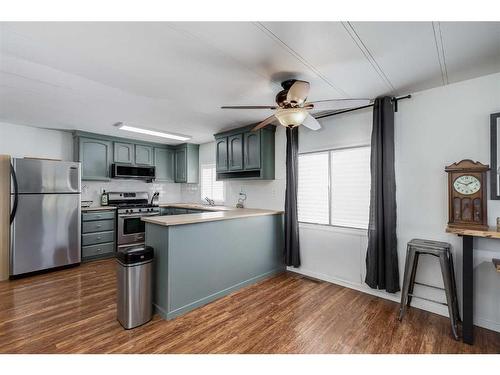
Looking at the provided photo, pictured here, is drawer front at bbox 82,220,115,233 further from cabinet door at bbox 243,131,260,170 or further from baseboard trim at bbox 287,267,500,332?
baseboard trim at bbox 287,267,500,332

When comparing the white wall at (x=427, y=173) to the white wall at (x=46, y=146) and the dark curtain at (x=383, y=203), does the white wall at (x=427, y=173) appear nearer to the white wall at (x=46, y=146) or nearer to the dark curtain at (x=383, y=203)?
the dark curtain at (x=383, y=203)

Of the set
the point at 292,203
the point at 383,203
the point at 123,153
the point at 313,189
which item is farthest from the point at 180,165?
the point at 383,203

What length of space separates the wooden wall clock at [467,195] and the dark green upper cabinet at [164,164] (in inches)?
203

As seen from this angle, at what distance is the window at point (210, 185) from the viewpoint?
5.20m

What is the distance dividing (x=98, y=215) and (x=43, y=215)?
0.82 meters

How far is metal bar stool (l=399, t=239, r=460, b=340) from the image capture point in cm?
214

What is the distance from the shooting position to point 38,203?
357cm

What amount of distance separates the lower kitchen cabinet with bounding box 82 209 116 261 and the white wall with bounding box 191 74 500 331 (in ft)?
12.0

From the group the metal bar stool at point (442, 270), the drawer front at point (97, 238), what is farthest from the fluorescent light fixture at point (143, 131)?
the metal bar stool at point (442, 270)

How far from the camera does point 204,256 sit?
→ 108 inches

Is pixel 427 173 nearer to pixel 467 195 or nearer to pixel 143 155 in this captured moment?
pixel 467 195

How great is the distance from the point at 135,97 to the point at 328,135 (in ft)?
8.26

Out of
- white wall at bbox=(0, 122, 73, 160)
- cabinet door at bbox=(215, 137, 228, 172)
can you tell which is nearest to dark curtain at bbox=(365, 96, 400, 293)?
cabinet door at bbox=(215, 137, 228, 172)

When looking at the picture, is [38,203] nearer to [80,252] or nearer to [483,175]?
[80,252]
